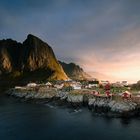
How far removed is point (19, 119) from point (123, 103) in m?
33.7

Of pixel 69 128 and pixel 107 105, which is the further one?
pixel 107 105

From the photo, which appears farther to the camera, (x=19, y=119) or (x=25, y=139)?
(x=19, y=119)

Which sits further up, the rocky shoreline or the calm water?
the rocky shoreline

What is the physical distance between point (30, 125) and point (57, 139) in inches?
682

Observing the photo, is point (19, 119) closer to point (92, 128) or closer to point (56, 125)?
point (56, 125)

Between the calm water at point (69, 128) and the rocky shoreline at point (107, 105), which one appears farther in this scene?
the rocky shoreline at point (107, 105)

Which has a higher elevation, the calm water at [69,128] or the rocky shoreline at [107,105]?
the rocky shoreline at [107,105]

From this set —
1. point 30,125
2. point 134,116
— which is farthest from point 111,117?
point 30,125

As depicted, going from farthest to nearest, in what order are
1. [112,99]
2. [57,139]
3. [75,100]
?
[75,100] < [112,99] < [57,139]

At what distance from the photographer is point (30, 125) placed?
6725 cm

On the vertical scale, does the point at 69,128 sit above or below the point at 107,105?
below

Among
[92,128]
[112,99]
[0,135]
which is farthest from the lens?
[112,99]

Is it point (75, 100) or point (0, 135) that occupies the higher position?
point (75, 100)

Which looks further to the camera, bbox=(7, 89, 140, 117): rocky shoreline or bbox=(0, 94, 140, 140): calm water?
bbox=(7, 89, 140, 117): rocky shoreline
